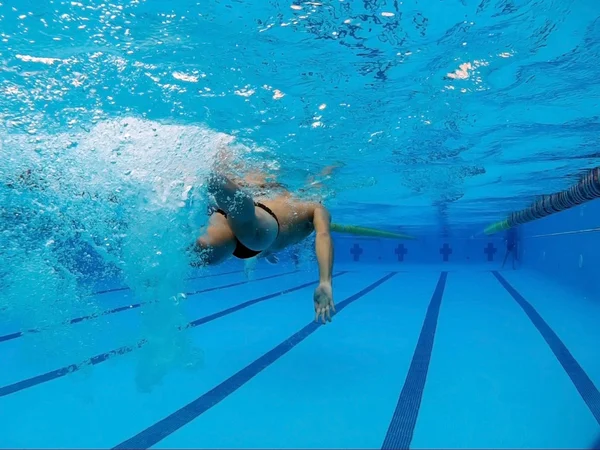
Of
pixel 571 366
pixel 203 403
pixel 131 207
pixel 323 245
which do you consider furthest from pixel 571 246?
pixel 203 403

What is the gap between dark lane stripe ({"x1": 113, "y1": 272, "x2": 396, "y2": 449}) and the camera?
298cm

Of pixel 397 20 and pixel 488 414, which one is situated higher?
pixel 397 20

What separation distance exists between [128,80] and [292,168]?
13.4ft

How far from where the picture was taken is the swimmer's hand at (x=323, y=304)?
313 cm

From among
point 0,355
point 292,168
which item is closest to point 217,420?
point 0,355

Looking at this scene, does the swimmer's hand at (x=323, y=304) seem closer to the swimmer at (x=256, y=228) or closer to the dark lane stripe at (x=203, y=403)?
the swimmer at (x=256, y=228)

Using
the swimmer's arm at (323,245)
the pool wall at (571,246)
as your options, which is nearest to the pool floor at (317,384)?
the swimmer's arm at (323,245)

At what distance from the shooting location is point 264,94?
199 inches

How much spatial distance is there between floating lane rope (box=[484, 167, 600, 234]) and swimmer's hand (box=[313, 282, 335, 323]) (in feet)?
21.1

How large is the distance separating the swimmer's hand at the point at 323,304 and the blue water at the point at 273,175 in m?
0.77

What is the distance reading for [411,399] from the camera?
3.59 meters

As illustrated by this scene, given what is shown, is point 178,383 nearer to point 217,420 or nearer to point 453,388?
point 217,420

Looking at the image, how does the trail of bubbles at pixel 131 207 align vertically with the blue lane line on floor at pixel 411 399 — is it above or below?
above

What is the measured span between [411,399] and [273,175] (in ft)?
18.3
